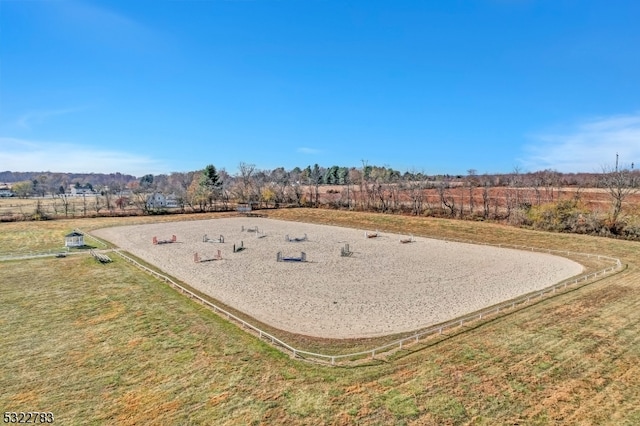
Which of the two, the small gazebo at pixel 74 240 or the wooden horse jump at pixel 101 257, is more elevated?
the small gazebo at pixel 74 240

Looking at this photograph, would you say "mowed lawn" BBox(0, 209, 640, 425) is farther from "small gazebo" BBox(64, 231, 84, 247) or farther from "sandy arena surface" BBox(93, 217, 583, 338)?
"small gazebo" BBox(64, 231, 84, 247)

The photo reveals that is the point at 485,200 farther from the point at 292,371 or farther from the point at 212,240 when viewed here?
the point at 292,371

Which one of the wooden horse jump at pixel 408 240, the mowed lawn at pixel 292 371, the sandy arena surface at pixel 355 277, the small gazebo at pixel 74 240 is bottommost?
the mowed lawn at pixel 292 371

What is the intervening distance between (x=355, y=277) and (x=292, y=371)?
13777 mm

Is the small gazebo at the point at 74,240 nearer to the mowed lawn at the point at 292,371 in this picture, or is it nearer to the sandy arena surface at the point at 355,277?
the sandy arena surface at the point at 355,277

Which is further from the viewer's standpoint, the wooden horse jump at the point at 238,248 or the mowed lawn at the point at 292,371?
the wooden horse jump at the point at 238,248

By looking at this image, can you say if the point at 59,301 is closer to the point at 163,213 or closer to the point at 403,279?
the point at 403,279

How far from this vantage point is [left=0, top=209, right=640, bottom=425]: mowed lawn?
11.2 meters

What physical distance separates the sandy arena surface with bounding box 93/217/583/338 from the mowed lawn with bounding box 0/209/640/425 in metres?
2.84

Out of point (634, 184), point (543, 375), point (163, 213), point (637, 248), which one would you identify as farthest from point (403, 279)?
point (163, 213)

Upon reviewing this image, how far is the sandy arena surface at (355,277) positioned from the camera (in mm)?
19078

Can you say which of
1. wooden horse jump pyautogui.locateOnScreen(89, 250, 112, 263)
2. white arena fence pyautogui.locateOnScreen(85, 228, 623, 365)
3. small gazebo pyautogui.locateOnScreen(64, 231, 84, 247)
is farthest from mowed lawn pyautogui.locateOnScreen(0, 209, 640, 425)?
small gazebo pyautogui.locateOnScreen(64, 231, 84, 247)

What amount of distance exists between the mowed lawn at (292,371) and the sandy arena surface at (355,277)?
284 centimetres

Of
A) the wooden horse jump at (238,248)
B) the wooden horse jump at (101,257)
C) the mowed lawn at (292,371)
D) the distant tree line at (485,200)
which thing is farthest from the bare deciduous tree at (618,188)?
the wooden horse jump at (101,257)
